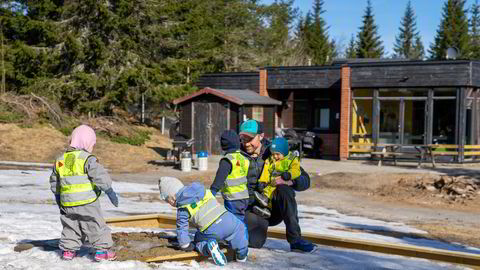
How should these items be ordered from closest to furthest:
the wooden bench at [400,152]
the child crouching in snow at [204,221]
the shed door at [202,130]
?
1. the child crouching in snow at [204,221]
2. the wooden bench at [400,152]
3. the shed door at [202,130]

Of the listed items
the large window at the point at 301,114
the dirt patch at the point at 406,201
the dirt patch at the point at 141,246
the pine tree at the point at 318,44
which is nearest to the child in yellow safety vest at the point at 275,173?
the dirt patch at the point at 141,246

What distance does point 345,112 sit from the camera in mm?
26609

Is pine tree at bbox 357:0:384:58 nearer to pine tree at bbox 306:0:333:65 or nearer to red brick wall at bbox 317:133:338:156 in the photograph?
pine tree at bbox 306:0:333:65

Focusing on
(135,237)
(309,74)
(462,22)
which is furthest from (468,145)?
(462,22)

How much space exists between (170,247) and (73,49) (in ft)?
78.0

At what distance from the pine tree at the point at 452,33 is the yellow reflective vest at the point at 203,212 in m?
66.7

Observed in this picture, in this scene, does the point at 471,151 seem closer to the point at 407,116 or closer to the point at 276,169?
the point at 407,116

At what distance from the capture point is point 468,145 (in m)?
24.8

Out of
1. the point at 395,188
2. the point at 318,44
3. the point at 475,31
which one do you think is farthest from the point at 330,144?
the point at 475,31

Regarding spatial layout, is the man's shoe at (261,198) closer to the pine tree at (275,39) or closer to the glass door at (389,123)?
the glass door at (389,123)

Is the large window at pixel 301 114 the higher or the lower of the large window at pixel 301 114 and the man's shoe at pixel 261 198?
the higher

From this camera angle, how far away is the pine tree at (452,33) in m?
70.6

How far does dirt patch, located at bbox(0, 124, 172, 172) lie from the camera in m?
22.5

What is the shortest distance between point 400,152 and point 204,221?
65.1 ft
